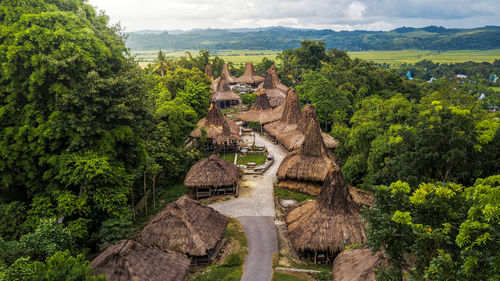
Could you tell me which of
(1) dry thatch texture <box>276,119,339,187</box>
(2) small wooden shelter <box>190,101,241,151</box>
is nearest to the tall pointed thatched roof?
(2) small wooden shelter <box>190,101,241,151</box>

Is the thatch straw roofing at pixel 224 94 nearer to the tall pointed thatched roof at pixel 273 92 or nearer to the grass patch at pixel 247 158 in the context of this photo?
the tall pointed thatched roof at pixel 273 92

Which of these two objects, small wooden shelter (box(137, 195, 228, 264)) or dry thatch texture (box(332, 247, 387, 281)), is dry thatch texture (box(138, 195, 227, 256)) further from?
dry thatch texture (box(332, 247, 387, 281))

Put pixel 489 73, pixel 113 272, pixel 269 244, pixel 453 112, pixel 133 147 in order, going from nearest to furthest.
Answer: pixel 113 272, pixel 453 112, pixel 269 244, pixel 133 147, pixel 489 73

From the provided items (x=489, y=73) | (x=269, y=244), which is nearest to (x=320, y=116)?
(x=269, y=244)

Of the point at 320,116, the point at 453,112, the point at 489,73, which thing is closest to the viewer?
the point at 453,112

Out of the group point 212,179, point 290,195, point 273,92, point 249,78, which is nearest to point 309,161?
point 290,195

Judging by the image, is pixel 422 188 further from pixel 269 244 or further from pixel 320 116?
pixel 320 116

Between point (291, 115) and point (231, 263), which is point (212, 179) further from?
point (291, 115)
